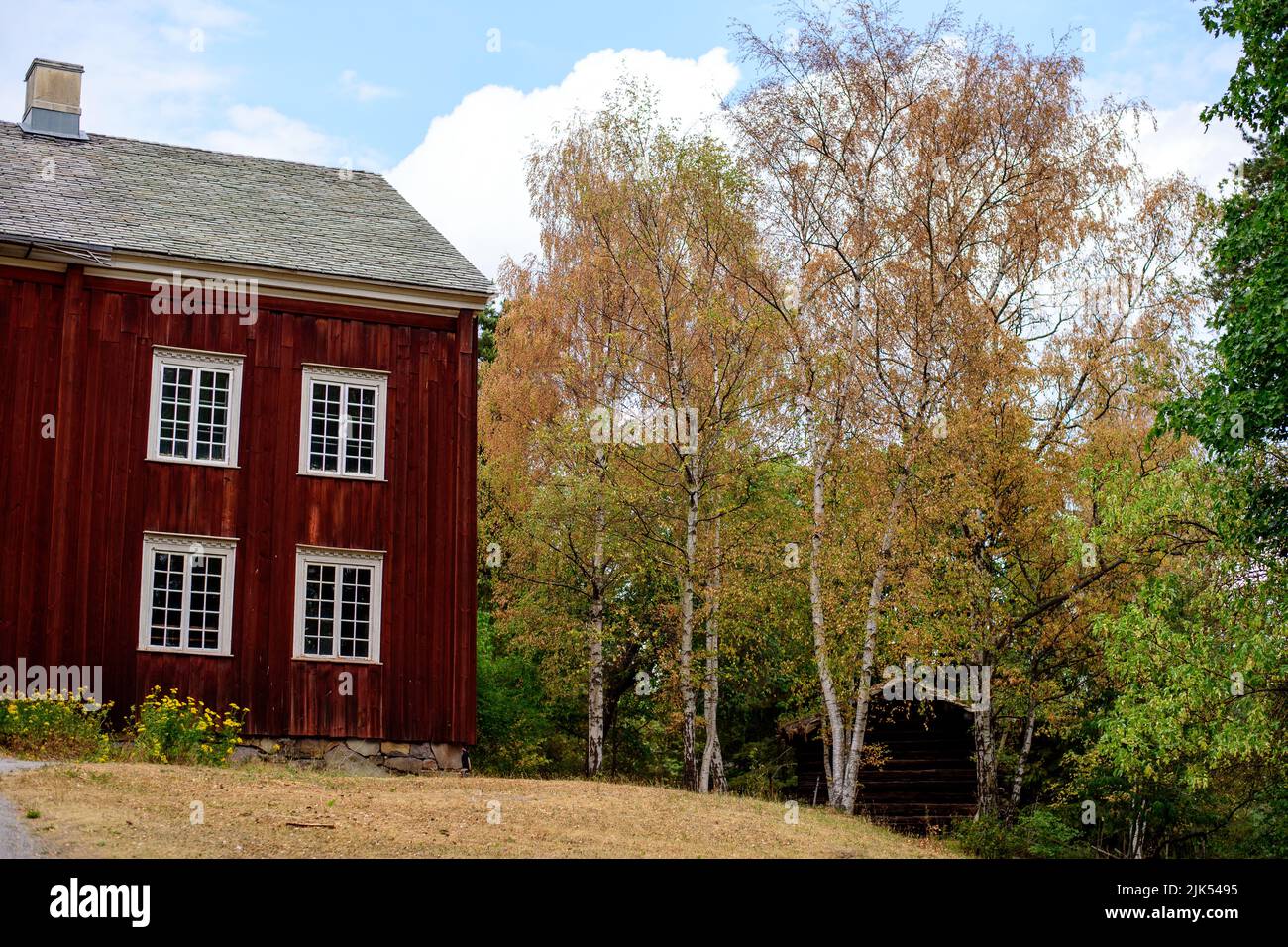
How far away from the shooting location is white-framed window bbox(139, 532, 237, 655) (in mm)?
22906

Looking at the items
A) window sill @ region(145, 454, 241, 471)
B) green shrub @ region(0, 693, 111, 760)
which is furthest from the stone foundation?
window sill @ region(145, 454, 241, 471)

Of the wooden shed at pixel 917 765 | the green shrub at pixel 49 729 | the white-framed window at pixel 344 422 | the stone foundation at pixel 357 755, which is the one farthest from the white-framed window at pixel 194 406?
the wooden shed at pixel 917 765

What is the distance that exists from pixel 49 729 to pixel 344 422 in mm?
7195

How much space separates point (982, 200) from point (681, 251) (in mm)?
6317

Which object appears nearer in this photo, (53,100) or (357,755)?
(357,755)

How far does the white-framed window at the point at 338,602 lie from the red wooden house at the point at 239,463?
34 millimetres

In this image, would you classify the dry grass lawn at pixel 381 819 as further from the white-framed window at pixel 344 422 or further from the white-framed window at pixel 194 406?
the white-framed window at pixel 194 406

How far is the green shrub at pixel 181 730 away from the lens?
69.3ft

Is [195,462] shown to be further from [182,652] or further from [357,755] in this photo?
[357,755]

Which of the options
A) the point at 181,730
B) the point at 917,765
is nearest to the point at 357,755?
the point at 181,730

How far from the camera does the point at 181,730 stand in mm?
21719

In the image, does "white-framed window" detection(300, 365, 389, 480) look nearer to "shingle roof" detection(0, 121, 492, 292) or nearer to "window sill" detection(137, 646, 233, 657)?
"shingle roof" detection(0, 121, 492, 292)

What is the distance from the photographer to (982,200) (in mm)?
28125

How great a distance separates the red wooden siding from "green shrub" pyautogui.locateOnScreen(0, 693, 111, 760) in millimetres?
1257
